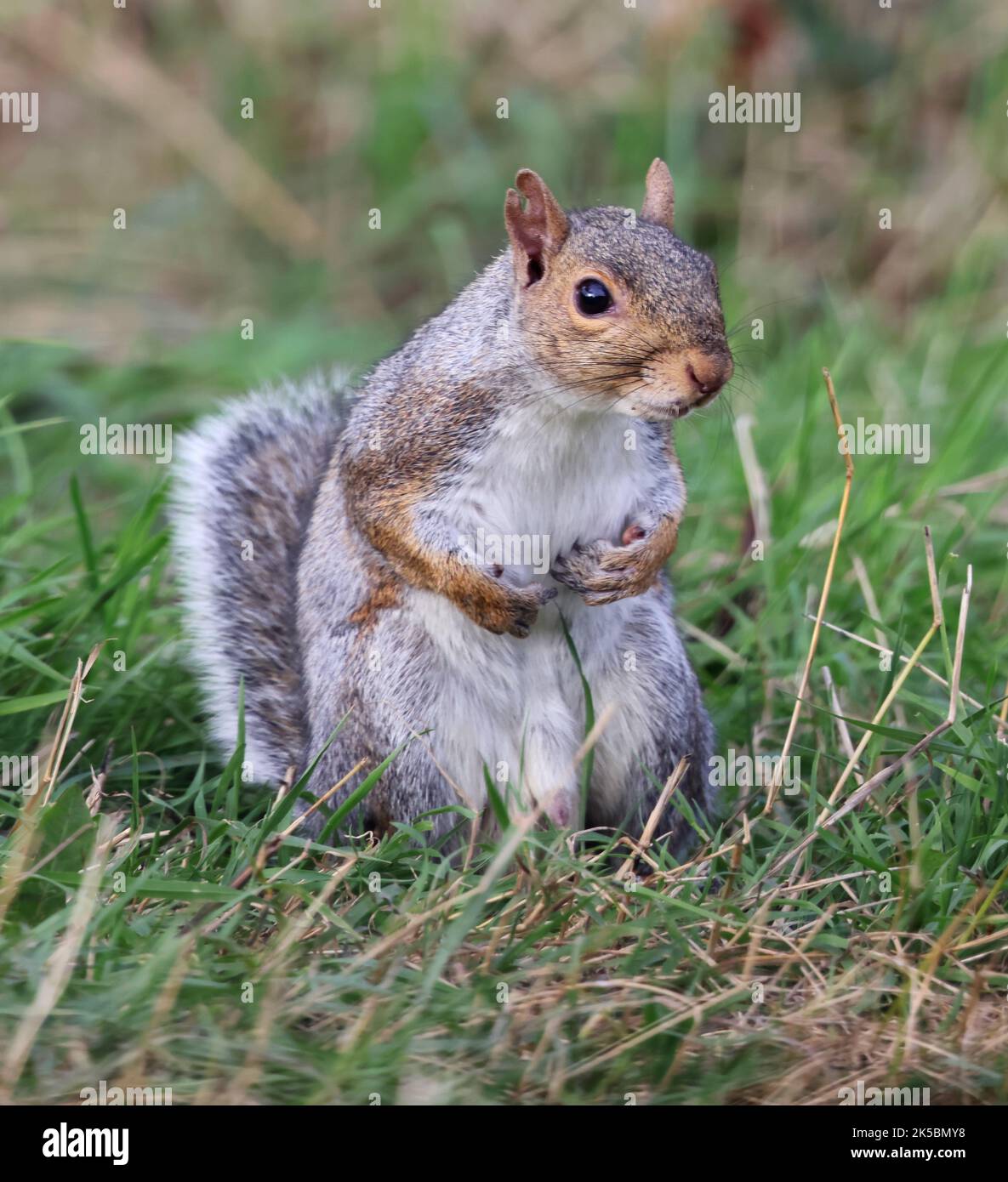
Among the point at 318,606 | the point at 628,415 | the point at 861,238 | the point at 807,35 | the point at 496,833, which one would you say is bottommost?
the point at 496,833

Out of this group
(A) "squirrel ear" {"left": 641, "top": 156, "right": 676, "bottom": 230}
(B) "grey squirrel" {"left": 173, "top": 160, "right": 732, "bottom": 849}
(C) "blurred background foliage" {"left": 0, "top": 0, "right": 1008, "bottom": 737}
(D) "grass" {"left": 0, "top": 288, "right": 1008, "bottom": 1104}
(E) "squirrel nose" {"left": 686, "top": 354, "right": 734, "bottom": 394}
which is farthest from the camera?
(C) "blurred background foliage" {"left": 0, "top": 0, "right": 1008, "bottom": 737}

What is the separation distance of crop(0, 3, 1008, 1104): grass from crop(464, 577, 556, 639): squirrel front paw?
1.22 ft

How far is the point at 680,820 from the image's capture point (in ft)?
9.34

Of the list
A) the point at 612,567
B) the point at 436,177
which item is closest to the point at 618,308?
the point at 612,567

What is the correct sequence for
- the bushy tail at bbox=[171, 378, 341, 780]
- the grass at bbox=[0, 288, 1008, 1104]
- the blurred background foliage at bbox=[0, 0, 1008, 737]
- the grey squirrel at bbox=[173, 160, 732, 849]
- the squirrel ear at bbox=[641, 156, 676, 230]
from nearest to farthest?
the grass at bbox=[0, 288, 1008, 1104] → the grey squirrel at bbox=[173, 160, 732, 849] → the squirrel ear at bbox=[641, 156, 676, 230] → the bushy tail at bbox=[171, 378, 341, 780] → the blurred background foliage at bbox=[0, 0, 1008, 737]

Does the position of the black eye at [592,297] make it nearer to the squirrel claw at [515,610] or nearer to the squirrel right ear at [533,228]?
the squirrel right ear at [533,228]

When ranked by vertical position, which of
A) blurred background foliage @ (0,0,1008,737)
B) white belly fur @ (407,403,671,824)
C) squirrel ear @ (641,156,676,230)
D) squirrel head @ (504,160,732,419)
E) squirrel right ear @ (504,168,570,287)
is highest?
blurred background foliage @ (0,0,1008,737)

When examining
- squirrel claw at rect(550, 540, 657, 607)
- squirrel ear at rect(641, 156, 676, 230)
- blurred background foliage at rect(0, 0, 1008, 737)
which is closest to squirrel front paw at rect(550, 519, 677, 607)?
squirrel claw at rect(550, 540, 657, 607)

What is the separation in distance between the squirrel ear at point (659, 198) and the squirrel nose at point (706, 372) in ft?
1.59

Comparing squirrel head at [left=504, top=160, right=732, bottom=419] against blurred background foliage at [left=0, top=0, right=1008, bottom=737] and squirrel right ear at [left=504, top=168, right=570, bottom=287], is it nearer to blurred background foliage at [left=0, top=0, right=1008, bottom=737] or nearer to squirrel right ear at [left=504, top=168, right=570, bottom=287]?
squirrel right ear at [left=504, top=168, right=570, bottom=287]

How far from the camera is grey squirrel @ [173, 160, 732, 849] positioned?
2559 mm

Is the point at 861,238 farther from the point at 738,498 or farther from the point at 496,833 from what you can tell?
the point at 496,833
